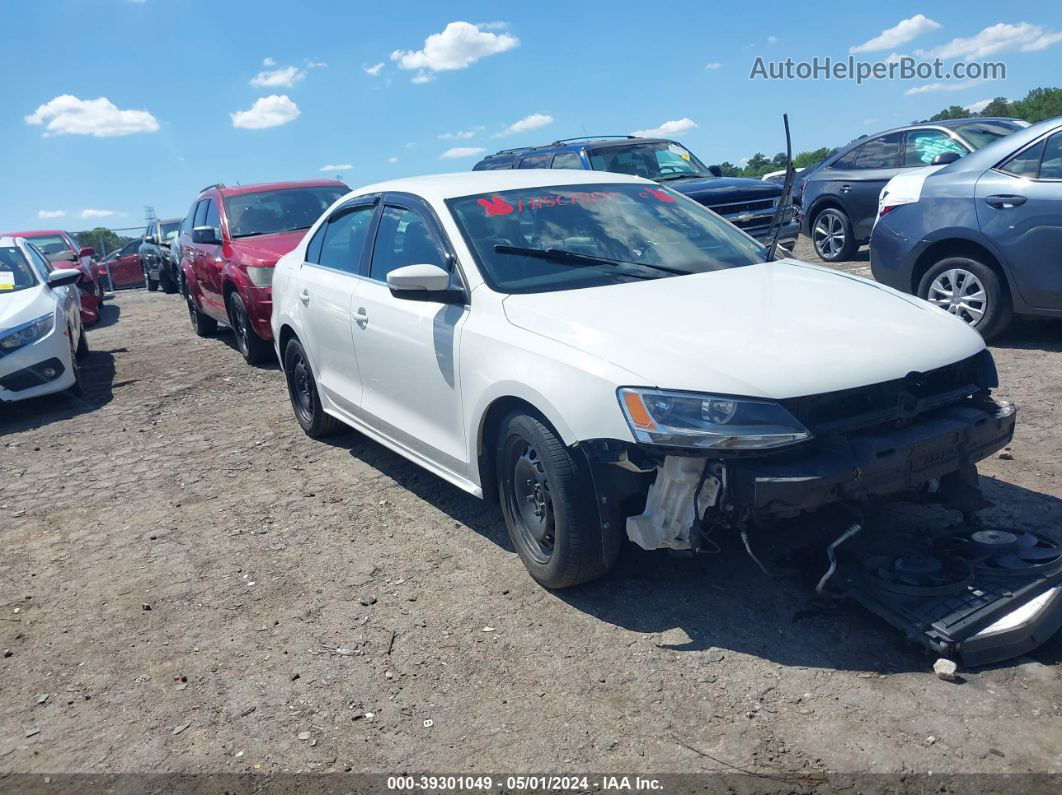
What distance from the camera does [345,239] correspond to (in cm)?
550

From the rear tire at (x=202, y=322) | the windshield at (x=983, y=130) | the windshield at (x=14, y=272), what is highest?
the windshield at (x=983, y=130)

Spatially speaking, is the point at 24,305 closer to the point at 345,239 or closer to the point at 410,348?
the point at 345,239

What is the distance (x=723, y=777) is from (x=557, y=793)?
49 centimetres

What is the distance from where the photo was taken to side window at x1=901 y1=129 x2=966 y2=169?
10.6 m

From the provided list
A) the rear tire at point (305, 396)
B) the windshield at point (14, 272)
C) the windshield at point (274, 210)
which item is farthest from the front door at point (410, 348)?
the windshield at point (14, 272)

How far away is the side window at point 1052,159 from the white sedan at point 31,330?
325 inches

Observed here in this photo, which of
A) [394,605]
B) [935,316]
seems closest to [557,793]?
[394,605]

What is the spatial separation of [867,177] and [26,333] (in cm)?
961

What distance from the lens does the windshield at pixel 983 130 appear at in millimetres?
10406

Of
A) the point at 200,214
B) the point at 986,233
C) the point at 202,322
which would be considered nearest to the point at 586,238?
the point at 986,233

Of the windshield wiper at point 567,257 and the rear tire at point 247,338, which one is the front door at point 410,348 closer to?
the windshield wiper at point 567,257

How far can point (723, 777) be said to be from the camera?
8.74 feet

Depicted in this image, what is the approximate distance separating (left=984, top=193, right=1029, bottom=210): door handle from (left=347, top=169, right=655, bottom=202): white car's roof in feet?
9.89

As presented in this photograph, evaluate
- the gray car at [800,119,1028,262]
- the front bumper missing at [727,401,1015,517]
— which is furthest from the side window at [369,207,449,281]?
the gray car at [800,119,1028,262]
